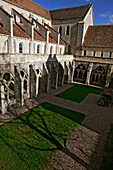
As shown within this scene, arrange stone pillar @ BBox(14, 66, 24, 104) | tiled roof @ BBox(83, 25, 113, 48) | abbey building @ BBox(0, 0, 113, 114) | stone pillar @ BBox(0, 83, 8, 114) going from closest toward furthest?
stone pillar @ BBox(0, 83, 8, 114) → stone pillar @ BBox(14, 66, 24, 104) → abbey building @ BBox(0, 0, 113, 114) → tiled roof @ BBox(83, 25, 113, 48)

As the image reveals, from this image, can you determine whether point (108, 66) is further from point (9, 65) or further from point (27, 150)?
point (27, 150)

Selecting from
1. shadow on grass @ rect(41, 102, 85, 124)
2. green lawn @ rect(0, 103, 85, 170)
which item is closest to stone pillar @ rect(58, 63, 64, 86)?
shadow on grass @ rect(41, 102, 85, 124)

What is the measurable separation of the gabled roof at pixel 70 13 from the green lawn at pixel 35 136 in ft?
85.0

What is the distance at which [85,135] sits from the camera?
32.1 feet

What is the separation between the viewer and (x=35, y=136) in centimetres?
920

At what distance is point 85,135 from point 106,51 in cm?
2209

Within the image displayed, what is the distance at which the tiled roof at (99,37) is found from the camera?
26.3 meters

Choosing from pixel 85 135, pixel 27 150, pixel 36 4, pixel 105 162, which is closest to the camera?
pixel 105 162

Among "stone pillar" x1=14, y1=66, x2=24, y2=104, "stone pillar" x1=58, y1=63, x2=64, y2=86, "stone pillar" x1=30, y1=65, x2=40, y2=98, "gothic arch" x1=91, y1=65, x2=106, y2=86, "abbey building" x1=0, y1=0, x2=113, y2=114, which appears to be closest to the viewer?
"stone pillar" x1=14, y1=66, x2=24, y2=104

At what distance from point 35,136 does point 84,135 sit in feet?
13.6

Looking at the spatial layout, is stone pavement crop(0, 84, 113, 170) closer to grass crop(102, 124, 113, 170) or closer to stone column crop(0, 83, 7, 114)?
grass crop(102, 124, 113, 170)

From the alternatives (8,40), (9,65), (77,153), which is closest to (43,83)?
(9,65)

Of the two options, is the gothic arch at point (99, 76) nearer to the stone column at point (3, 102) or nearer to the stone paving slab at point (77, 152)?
the stone paving slab at point (77, 152)

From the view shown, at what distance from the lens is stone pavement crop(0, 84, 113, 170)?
7.27 m
